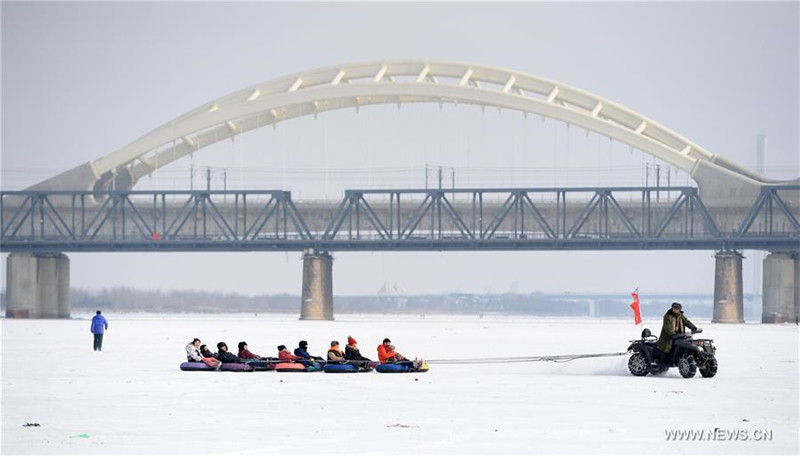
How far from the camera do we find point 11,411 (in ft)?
93.2

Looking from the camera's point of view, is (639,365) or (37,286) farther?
(37,286)

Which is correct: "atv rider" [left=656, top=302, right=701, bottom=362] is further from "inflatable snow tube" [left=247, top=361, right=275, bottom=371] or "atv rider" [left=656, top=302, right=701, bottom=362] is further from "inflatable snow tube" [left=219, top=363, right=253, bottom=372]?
"inflatable snow tube" [left=219, top=363, right=253, bottom=372]

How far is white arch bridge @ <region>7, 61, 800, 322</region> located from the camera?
122 m

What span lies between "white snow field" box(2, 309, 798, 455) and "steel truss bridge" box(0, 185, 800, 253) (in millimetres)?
77522

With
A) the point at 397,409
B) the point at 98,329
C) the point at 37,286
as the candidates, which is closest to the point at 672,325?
the point at 397,409

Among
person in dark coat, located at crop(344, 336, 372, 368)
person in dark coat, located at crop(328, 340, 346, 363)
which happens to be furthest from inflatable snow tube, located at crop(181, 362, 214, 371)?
person in dark coat, located at crop(344, 336, 372, 368)

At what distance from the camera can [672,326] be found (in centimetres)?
3584

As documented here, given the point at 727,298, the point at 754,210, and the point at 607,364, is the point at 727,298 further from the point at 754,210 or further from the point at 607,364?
the point at 607,364

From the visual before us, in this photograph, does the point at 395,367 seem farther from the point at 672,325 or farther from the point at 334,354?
the point at 672,325

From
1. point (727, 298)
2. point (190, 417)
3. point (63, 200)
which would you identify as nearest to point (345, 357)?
point (190, 417)

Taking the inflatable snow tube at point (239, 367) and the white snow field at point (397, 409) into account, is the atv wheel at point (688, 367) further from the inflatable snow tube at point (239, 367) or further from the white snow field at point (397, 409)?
the inflatable snow tube at point (239, 367)

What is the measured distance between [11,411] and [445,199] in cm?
10152

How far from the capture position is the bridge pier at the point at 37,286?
4919 inches

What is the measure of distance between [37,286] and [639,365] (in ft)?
320
